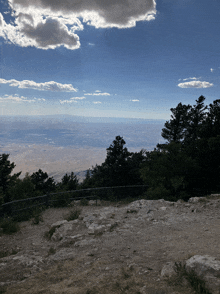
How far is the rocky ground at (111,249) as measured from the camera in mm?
3859

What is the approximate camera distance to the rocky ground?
3.86 meters

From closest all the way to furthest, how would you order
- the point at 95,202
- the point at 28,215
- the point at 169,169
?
the point at 28,215 → the point at 95,202 → the point at 169,169

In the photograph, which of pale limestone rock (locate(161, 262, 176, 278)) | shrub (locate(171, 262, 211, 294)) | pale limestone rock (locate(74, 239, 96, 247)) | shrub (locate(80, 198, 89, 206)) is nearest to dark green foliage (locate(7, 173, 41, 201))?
shrub (locate(80, 198, 89, 206))

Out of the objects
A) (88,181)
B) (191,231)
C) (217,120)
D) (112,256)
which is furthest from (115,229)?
(88,181)

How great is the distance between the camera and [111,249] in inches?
230

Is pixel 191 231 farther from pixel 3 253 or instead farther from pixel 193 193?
pixel 193 193

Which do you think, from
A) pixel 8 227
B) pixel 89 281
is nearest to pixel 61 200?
pixel 8 227

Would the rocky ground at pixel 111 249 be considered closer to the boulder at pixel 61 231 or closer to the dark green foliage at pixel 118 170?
the boulder at pixel 61 231

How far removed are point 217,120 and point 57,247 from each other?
18843mm

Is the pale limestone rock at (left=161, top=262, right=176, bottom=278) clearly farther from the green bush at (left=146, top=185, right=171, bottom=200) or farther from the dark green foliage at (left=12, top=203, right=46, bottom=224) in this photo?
the green bush at (left=146, top=185, right=171, bottom=200)

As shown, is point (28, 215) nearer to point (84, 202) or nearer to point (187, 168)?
point (84, 202)

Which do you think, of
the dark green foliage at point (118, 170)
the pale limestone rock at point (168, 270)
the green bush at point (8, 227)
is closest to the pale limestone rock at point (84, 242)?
the pale limestone rock at point (168, 270)

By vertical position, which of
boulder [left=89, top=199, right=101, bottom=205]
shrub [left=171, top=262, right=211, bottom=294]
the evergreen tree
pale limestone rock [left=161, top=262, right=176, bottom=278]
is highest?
the evergreen tree

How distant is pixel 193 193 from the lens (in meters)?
16.5
